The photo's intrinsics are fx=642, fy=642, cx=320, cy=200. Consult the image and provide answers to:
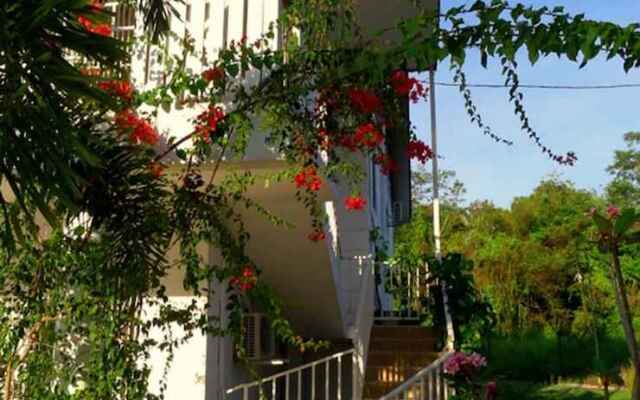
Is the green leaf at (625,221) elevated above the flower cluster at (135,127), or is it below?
below

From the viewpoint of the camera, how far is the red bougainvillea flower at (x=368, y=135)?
411 cm

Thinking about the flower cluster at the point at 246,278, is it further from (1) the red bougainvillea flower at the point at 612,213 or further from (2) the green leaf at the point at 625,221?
(1) the red bougainvillea flower at the point at 612,213

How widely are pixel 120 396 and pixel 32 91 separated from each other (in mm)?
1662

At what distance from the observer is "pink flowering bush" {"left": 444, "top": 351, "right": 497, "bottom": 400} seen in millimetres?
5516

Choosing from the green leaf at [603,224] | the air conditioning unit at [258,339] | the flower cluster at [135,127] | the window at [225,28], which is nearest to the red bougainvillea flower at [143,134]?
the flower cluster at [135,127]

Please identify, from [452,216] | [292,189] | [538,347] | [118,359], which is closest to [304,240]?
[292,189]

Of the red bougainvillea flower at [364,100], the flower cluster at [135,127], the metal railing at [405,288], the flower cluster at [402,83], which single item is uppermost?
the flower cluster at [402,83]

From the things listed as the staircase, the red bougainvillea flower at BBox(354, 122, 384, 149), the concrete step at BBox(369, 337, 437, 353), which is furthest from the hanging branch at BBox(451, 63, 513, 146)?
the concrete step at BBox(369, 337, 437, 353)

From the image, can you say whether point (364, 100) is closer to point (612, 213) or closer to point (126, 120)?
point (126, 120)

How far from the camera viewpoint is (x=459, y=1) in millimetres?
3062

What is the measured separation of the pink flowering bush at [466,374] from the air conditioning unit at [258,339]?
5.80 feet

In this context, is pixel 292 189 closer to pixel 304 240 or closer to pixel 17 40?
pixel 304 240

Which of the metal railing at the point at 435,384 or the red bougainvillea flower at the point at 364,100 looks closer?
the red bougainvillea flower at the point at 364,100

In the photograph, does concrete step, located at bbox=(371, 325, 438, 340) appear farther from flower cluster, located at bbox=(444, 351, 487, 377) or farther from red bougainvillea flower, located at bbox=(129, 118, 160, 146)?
red bougainvillea flower, located at bbox=(129, 118, 160, 146)
